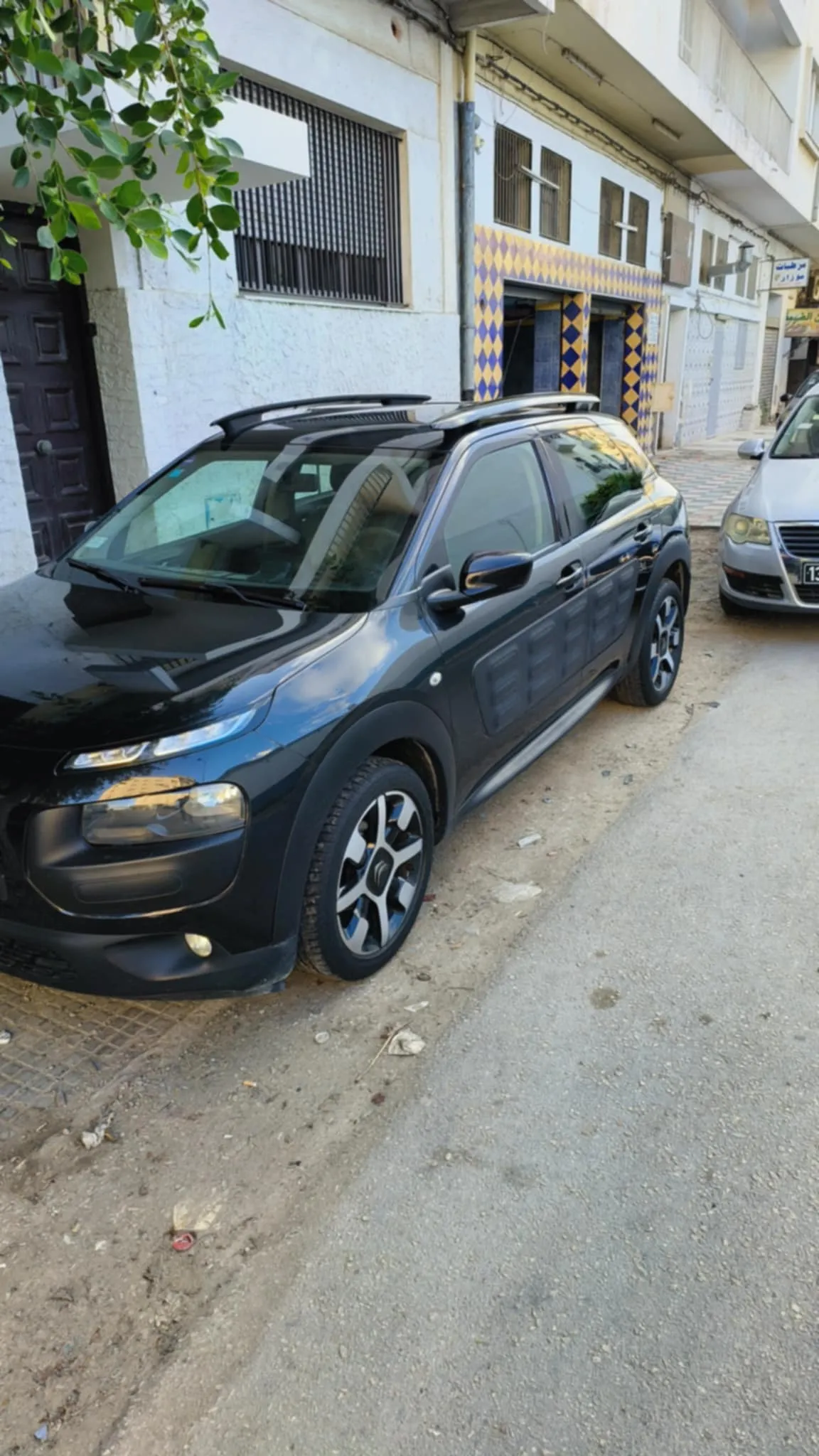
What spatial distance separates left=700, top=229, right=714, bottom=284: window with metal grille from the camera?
1869 centimetres

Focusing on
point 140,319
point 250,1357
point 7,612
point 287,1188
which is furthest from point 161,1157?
point 140,319

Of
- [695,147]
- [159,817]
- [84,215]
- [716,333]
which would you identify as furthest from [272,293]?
[716,333]

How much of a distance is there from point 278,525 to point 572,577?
1.33 m

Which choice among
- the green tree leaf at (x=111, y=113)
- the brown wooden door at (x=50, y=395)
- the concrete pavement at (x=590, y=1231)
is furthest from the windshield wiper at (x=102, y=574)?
the brown wooden door at (x=50, y=395)

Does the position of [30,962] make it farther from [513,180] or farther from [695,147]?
[695,147]

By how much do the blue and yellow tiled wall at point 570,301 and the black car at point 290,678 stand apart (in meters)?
4.83

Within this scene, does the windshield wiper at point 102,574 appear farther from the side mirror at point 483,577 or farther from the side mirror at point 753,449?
the side mirror at point 753,449

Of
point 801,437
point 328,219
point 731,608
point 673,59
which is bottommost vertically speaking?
point 731,608

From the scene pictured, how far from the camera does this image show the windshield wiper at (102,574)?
3289 millimetres

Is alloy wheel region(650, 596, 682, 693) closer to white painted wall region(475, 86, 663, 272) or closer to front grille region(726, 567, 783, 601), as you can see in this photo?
front grille region(726, 567, 783, 601)

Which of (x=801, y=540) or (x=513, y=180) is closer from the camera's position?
Result: (x=801, y=540)

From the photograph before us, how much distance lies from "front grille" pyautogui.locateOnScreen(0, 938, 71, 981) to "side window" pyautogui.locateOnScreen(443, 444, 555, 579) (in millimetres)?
1823

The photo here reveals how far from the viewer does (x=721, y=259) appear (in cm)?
2034

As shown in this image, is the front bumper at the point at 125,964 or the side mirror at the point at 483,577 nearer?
the front bumper at the point at 125,964
